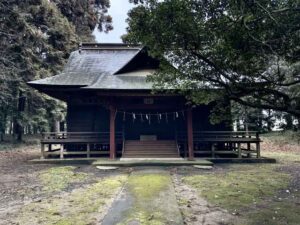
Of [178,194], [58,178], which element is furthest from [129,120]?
[178,194]

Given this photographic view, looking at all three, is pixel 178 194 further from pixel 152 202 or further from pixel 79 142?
pixel 79 142

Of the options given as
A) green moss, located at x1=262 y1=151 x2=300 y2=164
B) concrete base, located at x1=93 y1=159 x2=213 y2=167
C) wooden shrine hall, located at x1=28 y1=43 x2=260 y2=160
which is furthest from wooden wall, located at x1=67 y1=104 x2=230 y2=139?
concrete base, located at x1=93 y1=159 x2=213 y2=167

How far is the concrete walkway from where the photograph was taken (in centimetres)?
572

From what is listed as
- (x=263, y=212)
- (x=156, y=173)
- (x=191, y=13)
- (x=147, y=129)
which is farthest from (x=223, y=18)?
(x=147, y=129)

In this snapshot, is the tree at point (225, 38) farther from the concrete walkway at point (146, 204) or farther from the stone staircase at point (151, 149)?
the stone staircase at point (151, 149)

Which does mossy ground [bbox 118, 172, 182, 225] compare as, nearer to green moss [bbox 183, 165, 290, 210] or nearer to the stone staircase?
green moss [bbox 183, 165, 290, 210]

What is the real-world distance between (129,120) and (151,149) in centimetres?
278

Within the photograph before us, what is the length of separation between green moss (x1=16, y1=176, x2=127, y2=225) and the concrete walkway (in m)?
0.37

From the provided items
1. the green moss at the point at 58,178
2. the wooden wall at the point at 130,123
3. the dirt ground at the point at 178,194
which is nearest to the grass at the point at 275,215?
the dirt ground at the point at 178,194

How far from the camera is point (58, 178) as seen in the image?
35.1 ft

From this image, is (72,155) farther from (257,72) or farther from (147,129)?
(257,72)

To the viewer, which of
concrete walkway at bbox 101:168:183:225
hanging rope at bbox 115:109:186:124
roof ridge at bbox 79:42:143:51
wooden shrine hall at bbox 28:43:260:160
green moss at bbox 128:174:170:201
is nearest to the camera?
concrete walkway at bbox 101:168:183:225

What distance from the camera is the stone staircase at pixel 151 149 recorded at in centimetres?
1501

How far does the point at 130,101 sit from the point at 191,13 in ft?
34.5
